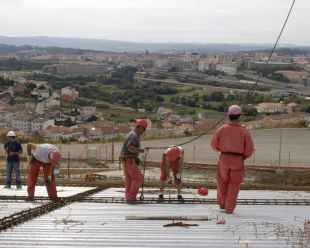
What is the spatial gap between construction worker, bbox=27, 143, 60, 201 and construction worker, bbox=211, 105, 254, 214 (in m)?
2.75

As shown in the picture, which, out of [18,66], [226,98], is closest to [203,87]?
[226,98]

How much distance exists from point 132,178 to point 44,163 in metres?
1.53

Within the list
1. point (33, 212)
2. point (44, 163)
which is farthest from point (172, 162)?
point (33, 212)

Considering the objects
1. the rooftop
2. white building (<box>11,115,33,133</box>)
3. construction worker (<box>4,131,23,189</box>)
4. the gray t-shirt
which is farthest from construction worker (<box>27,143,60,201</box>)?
white building (<box>11,115,33,133</box>)

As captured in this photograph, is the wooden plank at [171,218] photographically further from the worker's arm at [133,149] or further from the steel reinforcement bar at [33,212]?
the worker's arm at [133,149]

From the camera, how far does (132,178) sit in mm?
8516

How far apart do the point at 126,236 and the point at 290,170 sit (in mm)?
13882

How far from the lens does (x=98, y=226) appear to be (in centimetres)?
634

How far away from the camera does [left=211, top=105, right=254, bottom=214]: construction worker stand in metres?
7.36

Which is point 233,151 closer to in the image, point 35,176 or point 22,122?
point 35,176

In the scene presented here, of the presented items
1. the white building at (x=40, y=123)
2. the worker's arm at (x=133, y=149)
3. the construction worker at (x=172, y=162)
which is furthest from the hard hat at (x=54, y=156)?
the white building at (x=40, y=123)

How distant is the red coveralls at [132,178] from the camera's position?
27.8ft

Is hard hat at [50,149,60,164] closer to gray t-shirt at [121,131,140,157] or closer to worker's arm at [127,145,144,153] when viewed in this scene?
gray t-shirt at [121,131,140,157]

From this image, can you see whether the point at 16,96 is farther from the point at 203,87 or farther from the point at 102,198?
the point at 102,198
